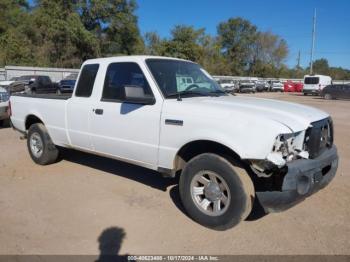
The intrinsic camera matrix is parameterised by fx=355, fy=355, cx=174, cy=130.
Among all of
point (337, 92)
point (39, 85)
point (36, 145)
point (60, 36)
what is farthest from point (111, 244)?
point (60, 36)

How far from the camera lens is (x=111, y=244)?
3.74m

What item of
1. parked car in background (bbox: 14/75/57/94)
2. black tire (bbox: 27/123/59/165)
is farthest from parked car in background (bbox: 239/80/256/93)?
black tire (bbox: 27/123/59/165)

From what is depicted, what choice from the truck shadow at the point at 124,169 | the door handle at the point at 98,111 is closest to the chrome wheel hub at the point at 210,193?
the truck shadow at the point at 124,169

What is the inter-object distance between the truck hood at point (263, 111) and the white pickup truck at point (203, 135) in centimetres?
1

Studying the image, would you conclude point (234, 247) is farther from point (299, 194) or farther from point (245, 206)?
point (299, 194)

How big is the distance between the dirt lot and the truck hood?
3.97ft

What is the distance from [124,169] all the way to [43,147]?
1494 millimetres

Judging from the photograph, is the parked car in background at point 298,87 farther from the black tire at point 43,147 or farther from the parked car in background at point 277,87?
the black tire at point 43,147

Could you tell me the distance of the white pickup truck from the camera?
3623 millimetres

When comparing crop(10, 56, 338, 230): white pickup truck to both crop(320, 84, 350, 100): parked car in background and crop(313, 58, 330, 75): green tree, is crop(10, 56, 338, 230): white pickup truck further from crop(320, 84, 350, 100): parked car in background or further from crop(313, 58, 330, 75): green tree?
crop(313, 58, 330, 75): green tree

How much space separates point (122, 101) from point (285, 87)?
4701 centimetres

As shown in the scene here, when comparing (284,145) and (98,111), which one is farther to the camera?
(98,111)

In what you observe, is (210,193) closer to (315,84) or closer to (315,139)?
(315,139)

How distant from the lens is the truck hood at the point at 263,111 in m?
3.70
